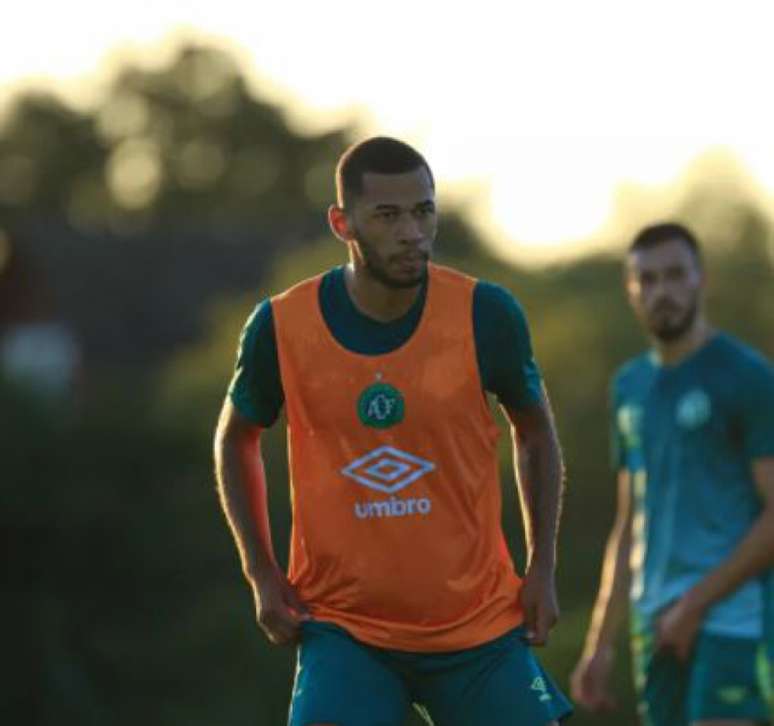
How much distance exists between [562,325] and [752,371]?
18277 millimetres

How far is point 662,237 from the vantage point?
10164 millimetres

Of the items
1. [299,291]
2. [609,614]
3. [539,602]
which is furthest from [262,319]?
[609,614]

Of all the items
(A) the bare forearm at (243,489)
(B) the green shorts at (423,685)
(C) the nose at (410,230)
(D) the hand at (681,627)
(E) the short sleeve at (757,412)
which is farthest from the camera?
(D) the hand at (681,627)

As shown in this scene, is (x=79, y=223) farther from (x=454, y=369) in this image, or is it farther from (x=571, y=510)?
(x=454, y=369)

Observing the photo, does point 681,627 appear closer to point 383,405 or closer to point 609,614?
point 609,614

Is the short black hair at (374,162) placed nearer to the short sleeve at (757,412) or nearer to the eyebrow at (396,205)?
the eyebrow at (396,205)

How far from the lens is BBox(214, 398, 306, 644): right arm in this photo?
7898 millimetres

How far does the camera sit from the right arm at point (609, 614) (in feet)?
33.6

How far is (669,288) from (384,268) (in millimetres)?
2470

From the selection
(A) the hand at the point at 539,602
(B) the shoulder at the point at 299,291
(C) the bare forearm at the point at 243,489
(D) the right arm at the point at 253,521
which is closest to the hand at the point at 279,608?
(D) the right arm at the point at 253,521

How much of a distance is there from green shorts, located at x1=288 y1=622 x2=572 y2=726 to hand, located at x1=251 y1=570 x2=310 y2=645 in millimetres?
55

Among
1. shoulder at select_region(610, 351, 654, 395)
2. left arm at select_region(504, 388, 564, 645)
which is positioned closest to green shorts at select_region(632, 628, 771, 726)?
shoulder at select_region(610, 351, 654, 395)

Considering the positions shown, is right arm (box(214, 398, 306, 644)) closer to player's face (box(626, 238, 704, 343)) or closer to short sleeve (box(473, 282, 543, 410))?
short sleeve (box(473, 282, 543, 410))

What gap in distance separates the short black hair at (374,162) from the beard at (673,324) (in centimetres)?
226
